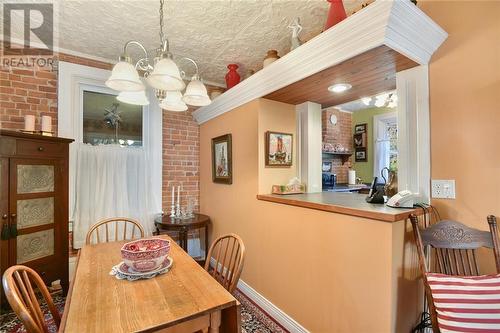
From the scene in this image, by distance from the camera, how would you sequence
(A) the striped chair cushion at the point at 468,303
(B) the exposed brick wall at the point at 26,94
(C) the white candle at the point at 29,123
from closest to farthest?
(A) the striped chair cushion at the point at 468,303, (C) the white candle at the point at 29,123, (B) the exposed brick wall at the point at 26,94

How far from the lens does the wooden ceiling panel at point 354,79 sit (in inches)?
57.5

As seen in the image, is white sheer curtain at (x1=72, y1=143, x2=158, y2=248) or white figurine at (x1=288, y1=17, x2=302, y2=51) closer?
white figurine at (x1=288, y1=17, x2=302, y2=51)

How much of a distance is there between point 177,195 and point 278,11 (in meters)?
2.50

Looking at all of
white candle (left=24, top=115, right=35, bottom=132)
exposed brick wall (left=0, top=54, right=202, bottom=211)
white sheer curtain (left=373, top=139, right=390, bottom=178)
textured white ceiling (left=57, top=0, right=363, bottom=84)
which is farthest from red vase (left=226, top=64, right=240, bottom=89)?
white sheer curtain (left=373, top=139, right=390, bottom=178)

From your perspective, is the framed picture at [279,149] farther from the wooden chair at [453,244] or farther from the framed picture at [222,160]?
the wooden chair at [453,244]

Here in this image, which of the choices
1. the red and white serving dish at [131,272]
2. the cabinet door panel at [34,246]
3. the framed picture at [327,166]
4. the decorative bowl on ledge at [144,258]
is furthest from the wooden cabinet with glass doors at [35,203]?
the framed picture at [327,166]

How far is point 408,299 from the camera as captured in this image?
1369mm

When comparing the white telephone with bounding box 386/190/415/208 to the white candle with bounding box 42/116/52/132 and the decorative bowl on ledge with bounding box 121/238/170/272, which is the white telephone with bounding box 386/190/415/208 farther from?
the white candle with bounding box 42/116/52/132

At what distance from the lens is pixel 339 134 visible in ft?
17.9

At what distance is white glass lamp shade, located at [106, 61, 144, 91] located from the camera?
127 centimetres

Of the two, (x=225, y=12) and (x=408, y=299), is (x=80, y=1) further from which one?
(x=408, y=299)

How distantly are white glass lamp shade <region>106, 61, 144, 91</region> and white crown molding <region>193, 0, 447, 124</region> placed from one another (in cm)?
108

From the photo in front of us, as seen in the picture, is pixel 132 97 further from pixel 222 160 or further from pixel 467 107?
pixel 467 107

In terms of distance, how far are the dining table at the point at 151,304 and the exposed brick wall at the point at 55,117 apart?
6.49 feet
